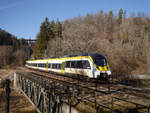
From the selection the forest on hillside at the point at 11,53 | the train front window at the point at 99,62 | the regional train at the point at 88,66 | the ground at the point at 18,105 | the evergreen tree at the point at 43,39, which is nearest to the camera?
the regional train at the point at 88,66

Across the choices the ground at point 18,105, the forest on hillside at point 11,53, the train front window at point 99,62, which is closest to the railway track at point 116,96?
the train front window at point 99,62

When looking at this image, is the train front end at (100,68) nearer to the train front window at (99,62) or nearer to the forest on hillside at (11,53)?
the train front window at (99,62)

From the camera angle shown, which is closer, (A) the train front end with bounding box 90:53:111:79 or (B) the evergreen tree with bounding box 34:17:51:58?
(A) the train front end with bounding box 90:53:111:79

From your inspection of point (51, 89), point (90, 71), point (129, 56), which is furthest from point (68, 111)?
point (129, 56)

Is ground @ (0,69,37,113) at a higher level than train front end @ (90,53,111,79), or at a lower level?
lower

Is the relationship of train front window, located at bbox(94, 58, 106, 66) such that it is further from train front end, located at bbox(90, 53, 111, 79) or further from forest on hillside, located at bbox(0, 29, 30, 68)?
forest on hillside, located at bbox(0, 29, 30, 68)

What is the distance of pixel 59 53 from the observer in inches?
1593

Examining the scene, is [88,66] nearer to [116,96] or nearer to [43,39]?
[116,96]

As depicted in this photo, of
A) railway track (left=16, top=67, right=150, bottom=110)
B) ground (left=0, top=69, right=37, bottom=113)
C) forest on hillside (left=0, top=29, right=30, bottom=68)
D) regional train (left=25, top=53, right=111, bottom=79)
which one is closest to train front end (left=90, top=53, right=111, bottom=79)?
regional train (left=25, top=53, right=111, bottom=79)

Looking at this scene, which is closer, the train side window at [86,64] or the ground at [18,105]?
the train side window at [86,64]

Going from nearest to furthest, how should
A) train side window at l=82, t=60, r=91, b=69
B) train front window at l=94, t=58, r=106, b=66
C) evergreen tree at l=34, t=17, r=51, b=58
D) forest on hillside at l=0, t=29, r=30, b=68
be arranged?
train front window at l=94, t=58, r=106, b=66 < train side window at l=82, t=60, r=91, b=69 < evergreen tree at l=34, t=17, r=51, b=58 < forest on hillside at l=0, t=29, r=30, b=68

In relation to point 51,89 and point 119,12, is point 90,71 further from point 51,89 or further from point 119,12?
point 119,12

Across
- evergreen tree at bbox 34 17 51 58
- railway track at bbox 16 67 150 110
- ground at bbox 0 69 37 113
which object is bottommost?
ground at bbox 0 69 37 113

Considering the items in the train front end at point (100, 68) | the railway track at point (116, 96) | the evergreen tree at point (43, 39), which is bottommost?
the railway track at point (116, 96)
